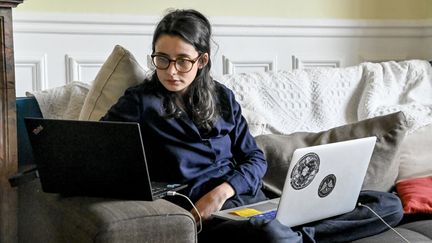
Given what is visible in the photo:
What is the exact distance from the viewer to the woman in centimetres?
175

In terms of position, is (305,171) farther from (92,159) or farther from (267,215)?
(92,159)

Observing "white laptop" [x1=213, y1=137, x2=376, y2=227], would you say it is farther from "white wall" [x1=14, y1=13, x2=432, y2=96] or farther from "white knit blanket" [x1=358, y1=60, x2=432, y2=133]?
"white wall" [x1=14, y1=13, x2=432, y2=96]

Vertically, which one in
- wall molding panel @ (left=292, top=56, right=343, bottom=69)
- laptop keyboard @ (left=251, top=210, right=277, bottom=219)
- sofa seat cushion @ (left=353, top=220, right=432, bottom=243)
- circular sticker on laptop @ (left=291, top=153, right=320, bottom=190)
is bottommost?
sofa seat cushion @ (left=353, top=220, right=432, bottom=243)

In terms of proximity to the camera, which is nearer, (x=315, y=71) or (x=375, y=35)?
(x=315, y=71)

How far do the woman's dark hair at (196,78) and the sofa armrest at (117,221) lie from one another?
39cm

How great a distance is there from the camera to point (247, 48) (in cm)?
266

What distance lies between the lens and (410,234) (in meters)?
1.82

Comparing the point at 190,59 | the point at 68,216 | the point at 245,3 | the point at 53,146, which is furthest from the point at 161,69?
the point at 245,3

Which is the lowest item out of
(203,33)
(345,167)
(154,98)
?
(345,167)

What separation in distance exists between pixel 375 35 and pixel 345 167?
1.37 m

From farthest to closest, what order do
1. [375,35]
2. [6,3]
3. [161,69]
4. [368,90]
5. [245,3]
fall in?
[375,35]
[245,3]
[368,90]
[161,69]
[6,3]

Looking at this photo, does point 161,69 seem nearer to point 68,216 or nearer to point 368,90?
point 68,216

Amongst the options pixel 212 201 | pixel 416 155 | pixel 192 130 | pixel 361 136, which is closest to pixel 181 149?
pixel 192 130

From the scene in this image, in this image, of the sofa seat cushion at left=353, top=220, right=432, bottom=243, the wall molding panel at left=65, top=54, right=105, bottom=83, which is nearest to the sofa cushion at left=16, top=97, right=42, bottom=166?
the wall molding panel at left=65, top=54, right=105, bottom=83
